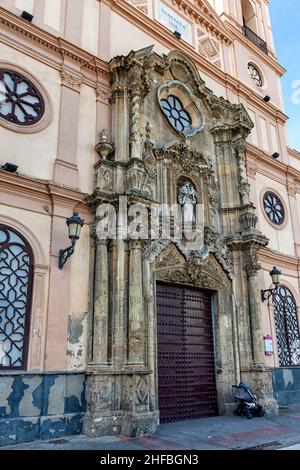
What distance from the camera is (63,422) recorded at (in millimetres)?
7473

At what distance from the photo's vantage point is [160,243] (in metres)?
9.71

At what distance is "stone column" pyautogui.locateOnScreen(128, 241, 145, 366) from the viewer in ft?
26.8

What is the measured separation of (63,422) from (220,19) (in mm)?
14336

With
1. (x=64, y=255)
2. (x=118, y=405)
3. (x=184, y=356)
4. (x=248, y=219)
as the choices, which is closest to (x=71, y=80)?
(x=64, y=255)

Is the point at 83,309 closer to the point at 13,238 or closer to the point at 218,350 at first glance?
the point at 13,238

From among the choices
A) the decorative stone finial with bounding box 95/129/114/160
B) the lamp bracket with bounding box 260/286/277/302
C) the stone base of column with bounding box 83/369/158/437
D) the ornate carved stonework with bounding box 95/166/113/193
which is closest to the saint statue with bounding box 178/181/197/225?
the ornate carved stonework with bounding box 95/166/113/193

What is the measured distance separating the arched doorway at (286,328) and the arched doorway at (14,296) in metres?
8.03

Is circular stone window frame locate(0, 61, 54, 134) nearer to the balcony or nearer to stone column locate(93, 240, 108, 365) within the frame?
stone column locate(93, 240, 108, 365)

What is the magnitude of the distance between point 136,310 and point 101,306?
71 cm

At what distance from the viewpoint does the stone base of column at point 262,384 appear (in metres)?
10.4

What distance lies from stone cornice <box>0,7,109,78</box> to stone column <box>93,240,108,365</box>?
181 inches

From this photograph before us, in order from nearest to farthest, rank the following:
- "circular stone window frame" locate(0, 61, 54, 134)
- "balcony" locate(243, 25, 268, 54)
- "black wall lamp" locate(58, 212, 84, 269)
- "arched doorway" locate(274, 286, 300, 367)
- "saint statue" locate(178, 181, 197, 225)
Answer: "black wall lamp" locate(58, 212, 84, 269) < "circular stone window frame" locate(0, 61, 54, 134) < "saint statue" locate(178, 181, 197, 225) < "arched doorway" locate(274, 286, 300, 367) < "balcony" locate(243, 25, 268, 54)

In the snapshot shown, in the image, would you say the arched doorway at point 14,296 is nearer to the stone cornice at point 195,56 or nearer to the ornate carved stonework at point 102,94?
the ornate carved stonework at point 102,94

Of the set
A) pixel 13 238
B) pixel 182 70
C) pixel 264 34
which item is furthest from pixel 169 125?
pixel 264 34
